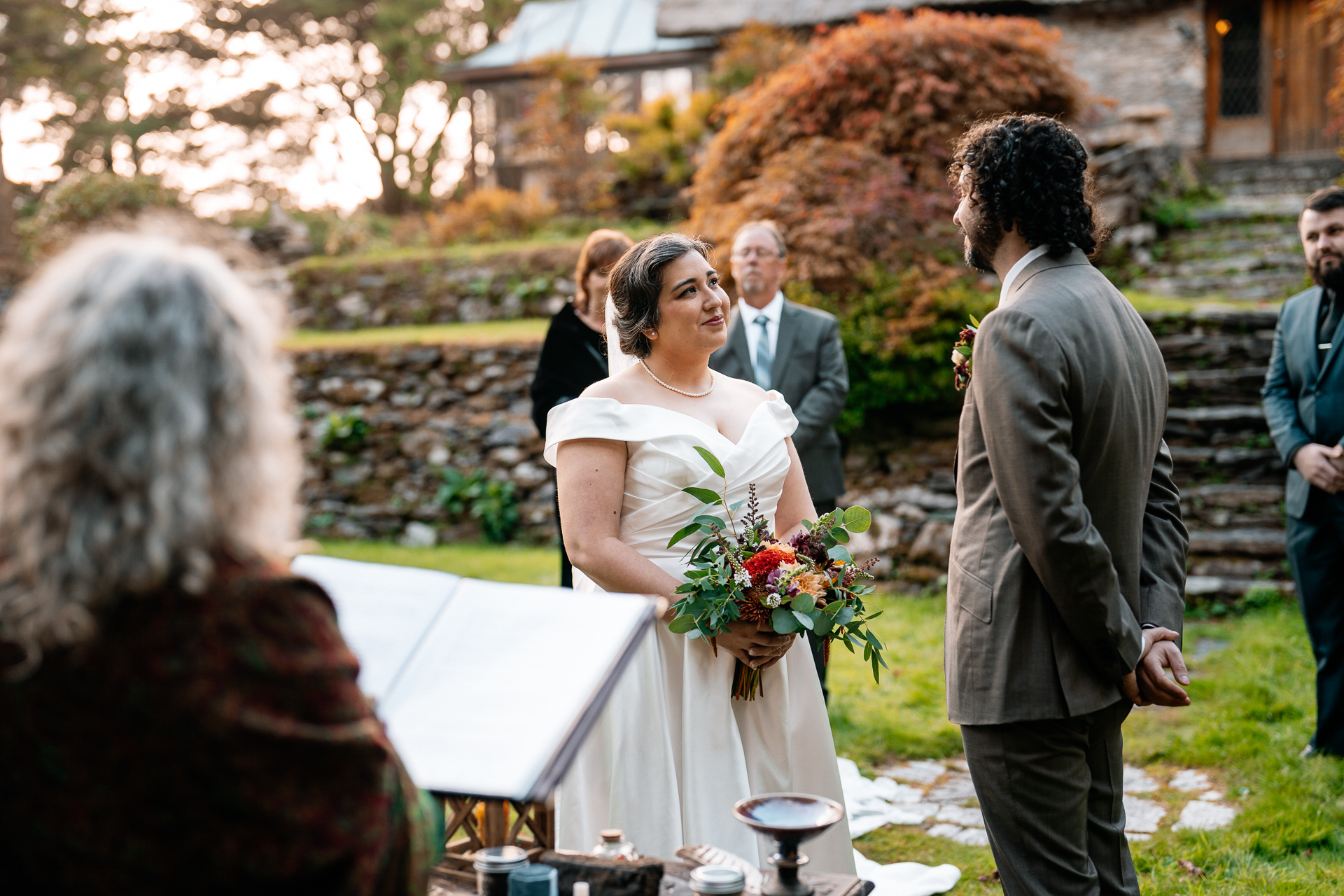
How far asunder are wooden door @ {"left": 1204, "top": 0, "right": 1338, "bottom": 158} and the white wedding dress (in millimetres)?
14247

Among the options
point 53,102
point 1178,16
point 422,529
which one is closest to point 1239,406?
point 422,529

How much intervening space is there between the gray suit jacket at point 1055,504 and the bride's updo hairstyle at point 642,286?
3.25ft

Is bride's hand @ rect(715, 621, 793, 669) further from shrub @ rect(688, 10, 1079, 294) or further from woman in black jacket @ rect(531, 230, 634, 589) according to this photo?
shrub @ rect(688, 10, 1079, 294)

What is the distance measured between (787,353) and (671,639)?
9.35 feet

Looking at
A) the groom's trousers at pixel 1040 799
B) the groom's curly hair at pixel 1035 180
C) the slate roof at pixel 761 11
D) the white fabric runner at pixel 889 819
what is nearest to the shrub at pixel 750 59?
the slate roof at pixel 761 11

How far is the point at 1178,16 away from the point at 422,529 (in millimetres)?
12502

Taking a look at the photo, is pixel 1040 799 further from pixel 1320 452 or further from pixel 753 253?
pixel 753 253

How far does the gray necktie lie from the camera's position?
5.37m

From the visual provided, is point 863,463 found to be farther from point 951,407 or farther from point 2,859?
point 2,859

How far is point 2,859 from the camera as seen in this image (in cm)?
117

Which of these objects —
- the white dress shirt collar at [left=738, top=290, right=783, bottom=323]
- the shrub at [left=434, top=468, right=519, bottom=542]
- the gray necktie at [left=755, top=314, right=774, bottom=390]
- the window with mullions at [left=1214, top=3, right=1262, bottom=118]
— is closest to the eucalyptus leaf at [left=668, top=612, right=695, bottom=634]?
the gray necktie at [left=755, top=314, right=774, bottom=390]

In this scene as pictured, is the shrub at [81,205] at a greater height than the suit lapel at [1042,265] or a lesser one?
Result: greater

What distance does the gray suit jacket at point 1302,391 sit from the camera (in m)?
4.48

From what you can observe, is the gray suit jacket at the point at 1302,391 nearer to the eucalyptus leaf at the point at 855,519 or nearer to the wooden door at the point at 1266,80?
the eucalyptus leaf at the point at 855,519
